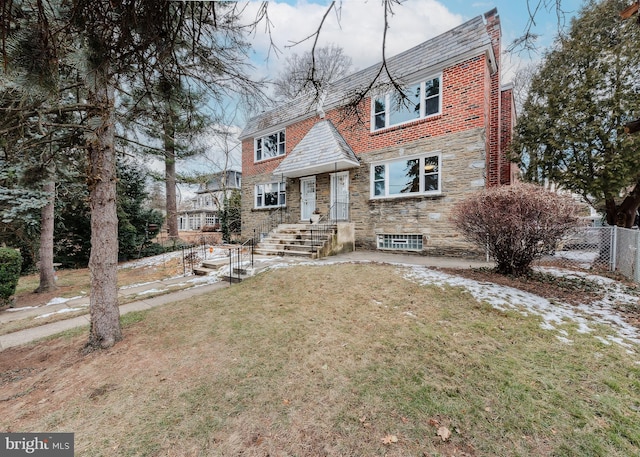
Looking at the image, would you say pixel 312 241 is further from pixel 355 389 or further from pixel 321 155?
pixel 355 389

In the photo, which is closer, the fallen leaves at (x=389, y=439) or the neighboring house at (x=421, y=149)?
the fallen leaves at (x=389, y=439)

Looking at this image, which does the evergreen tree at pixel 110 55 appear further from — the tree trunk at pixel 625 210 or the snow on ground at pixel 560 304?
the tree trunk at pixel 625 210

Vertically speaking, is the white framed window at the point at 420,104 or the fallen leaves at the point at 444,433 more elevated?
the white framed window at the point at 420,104

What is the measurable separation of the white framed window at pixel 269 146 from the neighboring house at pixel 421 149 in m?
2.73

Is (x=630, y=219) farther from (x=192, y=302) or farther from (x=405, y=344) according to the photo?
(x=192, y=302)

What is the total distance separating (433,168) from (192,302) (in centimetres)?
868

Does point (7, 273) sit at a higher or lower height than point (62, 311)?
higher

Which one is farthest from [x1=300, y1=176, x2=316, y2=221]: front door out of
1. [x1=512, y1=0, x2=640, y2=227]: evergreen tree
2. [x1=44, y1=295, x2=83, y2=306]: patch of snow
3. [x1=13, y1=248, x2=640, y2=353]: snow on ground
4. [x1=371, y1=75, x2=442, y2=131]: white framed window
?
[x1=44, y1=295, x2=83, y2=306]: patch of snow

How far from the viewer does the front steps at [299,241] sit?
31.3ft

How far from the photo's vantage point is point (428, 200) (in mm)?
9664

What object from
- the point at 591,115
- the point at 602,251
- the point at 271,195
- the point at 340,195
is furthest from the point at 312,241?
the point at 591,115

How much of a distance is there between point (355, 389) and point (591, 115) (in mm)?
10482

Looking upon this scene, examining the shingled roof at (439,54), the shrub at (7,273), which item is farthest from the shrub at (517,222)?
the shrub at (7,273)

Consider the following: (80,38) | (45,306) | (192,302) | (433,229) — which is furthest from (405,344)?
(45,306)
